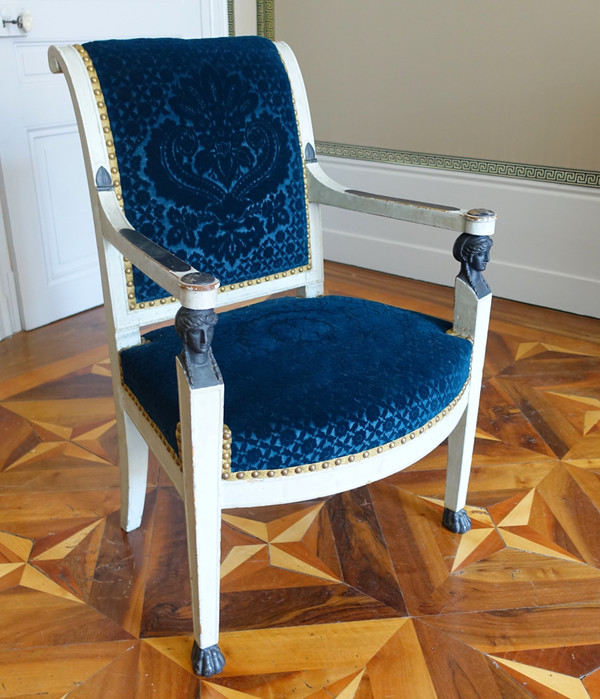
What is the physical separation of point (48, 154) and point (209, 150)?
1.35 metres

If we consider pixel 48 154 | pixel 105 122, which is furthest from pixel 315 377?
pixel 48 154

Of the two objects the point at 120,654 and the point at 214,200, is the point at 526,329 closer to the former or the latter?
the point at 214,200

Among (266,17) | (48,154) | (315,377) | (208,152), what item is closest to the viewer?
(315,377)

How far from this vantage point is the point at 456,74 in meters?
2.71

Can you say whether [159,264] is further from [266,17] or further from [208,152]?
[266,17]

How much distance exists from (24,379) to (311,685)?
1404 millimetres

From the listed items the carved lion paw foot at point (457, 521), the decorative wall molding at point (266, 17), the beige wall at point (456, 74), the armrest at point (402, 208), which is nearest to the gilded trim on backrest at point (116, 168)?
the armrest at point (402, 208)

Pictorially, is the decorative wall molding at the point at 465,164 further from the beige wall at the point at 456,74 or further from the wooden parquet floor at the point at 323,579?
the wooden parquet floor at the point at 323,579

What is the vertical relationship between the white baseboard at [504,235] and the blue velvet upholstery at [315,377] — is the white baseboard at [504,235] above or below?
below

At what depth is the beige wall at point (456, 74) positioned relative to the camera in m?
2.46

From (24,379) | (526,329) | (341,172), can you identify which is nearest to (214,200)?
(24,379)

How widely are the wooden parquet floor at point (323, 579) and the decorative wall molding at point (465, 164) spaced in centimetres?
97

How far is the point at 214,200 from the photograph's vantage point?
1323mm

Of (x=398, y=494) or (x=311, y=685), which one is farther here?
(x=398, y=494)
